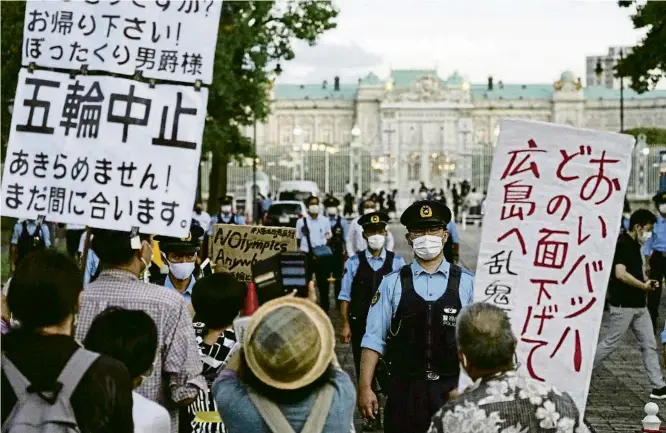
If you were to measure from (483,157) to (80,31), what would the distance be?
240ft

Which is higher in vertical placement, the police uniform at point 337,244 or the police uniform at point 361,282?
the police uniform at point 337,244

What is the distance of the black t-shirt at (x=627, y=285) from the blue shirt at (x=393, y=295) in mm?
4720

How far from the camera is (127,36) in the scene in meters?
5.27

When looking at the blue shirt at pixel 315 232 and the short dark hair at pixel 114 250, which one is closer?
the short dark hair at pixel 114 250

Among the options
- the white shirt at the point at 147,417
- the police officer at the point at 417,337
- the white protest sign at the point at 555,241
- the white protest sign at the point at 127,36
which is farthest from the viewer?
the police officer at the point at 417,337

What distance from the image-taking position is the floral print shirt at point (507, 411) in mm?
3885

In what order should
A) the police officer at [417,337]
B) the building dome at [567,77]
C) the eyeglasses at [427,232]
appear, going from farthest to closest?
1. the building dome at [567,77]
2. the eyeglasses at [427,232]
3. the police officer at [417,337]

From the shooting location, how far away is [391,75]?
502 ft

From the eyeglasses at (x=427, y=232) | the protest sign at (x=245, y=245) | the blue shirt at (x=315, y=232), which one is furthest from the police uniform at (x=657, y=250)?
the eyeglasses at (x=427, y=232)

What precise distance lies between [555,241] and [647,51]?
2371cm

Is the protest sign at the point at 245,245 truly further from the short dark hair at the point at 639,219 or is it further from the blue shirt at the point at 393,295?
the short dark hair at the point at 639,219

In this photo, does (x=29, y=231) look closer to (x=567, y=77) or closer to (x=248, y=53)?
(x=248, y=53)

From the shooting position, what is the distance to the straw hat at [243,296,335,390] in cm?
383

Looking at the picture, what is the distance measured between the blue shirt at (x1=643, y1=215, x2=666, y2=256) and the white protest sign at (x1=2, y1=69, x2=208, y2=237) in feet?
39.3
